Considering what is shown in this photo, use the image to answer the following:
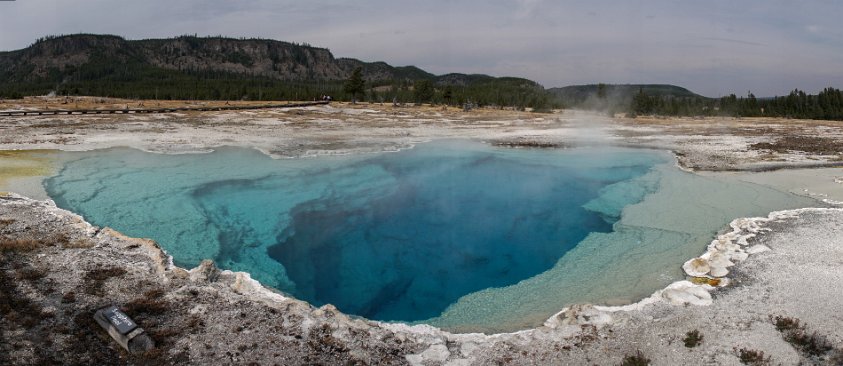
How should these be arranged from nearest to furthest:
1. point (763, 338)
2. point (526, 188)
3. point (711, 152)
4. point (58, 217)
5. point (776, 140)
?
point (763, 338) → point (58, 217) → point (526, 188) → point (711, 152) → point (776, 140)

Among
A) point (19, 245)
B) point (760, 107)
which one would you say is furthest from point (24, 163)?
point (760, 107)

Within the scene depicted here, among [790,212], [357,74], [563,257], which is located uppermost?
[357,74]

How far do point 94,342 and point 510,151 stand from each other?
89.7 ft

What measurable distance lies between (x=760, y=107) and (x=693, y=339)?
93.1 metres

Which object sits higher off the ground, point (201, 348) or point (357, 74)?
point (357, 74)

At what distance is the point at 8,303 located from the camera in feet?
26.7

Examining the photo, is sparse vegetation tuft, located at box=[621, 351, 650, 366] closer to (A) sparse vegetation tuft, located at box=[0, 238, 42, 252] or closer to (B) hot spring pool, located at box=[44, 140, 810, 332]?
(B) hot spring pool, located at box=[44, 140, 810, 332]

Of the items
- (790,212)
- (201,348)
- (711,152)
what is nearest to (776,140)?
(711,152)

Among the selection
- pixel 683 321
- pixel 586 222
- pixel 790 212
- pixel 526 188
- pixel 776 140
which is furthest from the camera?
pixel 776 140

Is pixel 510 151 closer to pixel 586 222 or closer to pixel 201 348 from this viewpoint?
pixel 586 222

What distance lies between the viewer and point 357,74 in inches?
3169

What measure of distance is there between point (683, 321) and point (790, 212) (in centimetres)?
1002

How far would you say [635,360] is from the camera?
7.39m

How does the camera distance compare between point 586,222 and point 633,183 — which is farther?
point 633,183
